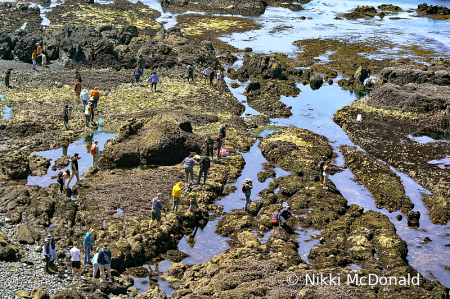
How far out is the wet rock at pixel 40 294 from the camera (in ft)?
55.6

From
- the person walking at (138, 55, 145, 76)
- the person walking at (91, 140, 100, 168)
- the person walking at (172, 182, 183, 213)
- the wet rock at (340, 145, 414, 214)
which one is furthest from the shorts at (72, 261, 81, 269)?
the person walking at (138, 55, 145, 76)

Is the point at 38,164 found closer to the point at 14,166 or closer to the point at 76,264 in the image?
the point at 14,166

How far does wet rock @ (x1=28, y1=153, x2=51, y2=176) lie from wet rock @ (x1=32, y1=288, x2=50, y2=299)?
12.8m

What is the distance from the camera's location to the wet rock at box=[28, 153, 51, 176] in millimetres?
28684

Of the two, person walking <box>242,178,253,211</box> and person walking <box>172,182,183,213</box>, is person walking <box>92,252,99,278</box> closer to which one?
person walking <box>172,182,183,213</box>

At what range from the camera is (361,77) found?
55.2 m

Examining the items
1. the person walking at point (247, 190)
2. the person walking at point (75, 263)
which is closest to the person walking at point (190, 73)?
the person walking at point (247, 190)

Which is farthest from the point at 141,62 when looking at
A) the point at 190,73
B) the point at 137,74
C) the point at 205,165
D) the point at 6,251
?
the point at 6,251

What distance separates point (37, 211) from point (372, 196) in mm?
20591

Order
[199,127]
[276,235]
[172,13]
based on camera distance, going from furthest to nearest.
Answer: [172,13] → [199,127] → [276,235]

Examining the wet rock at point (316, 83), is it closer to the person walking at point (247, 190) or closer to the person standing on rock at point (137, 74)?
the person standing on rock at point (137, 74)

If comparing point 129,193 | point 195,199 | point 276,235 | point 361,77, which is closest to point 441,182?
point 276,235

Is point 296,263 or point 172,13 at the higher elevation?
point 172,13

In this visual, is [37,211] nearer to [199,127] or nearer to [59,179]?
[59,179]
